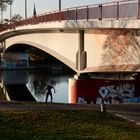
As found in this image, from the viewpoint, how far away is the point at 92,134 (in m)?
14.2

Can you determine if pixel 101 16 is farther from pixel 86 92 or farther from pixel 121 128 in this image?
pixel 121 128

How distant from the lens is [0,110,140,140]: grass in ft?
45.6

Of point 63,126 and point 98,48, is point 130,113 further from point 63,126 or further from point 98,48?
point 98,48

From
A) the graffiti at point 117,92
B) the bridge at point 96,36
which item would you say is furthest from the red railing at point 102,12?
the graffiti at point 117,92

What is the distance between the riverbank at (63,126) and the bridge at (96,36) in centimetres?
917

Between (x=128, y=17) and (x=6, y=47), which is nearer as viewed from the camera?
(x=128, y=17)

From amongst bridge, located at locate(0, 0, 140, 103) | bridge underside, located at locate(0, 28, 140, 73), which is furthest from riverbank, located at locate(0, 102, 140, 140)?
bridge underside, located at locate(0, 28, 140, 73)

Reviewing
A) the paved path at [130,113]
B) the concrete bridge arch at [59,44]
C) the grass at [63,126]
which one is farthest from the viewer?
the concrete bridge arch at [59,44]

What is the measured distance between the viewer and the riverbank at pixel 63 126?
1395cm

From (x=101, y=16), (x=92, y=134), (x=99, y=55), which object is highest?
(x=101, y=16)

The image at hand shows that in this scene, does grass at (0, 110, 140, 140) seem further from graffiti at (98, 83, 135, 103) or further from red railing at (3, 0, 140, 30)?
graffiti at (98, 83, 135, 103)

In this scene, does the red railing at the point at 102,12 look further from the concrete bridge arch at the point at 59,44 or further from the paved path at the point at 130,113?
the paved path at the point at 130,113

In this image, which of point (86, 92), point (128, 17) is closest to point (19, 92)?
point (86, 92)

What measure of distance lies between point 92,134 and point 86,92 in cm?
2124
